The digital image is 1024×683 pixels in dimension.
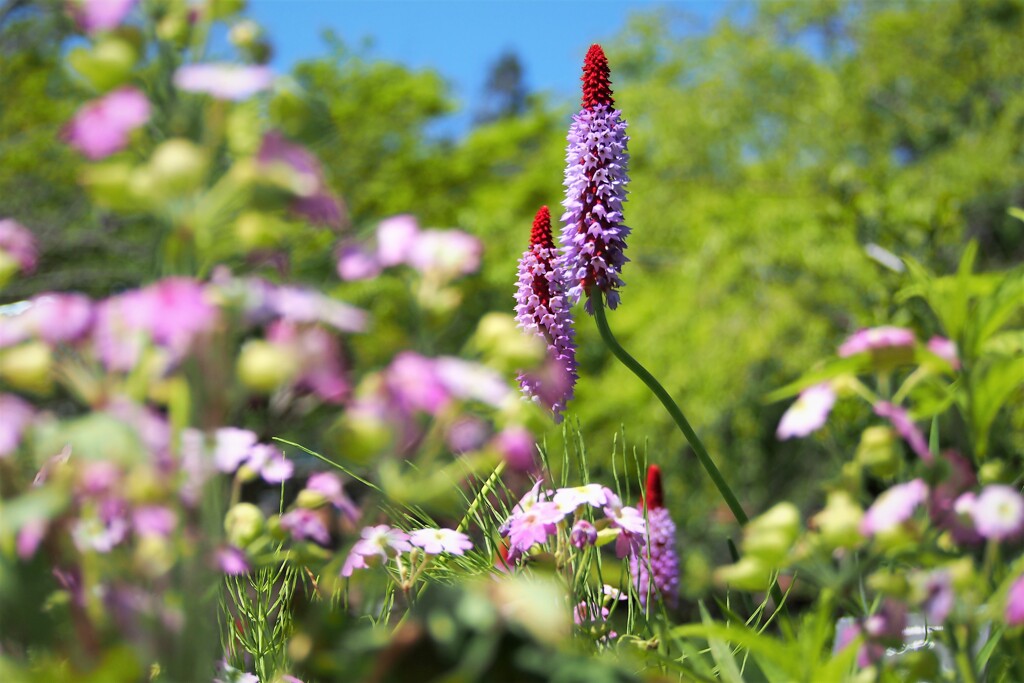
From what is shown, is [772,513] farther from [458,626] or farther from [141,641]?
[141,641]

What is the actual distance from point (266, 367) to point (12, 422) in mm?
207

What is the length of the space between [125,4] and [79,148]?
12 cm

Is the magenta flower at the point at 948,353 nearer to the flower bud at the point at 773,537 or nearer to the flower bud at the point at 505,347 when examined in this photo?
the flower bud at the point at 773,537

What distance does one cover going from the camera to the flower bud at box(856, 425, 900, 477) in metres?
0.77

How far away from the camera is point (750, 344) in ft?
26.6

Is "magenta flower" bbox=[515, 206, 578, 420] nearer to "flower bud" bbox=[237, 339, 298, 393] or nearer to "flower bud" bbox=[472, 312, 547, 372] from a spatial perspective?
"flower bud" bbox=[472, 312, 547, 372]

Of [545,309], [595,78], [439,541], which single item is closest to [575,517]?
[439,541]

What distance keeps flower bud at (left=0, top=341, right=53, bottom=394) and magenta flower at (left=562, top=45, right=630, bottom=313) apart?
0.93 m

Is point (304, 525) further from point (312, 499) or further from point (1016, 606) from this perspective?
point (1016, 606)

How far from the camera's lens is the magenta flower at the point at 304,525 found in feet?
2.77

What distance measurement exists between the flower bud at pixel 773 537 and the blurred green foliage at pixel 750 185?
20.4ft

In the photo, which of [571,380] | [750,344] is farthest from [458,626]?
[750,344]

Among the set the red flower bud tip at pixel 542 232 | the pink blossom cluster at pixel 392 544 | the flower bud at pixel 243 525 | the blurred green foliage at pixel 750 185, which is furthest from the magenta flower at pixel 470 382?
the blurred green foliage at pixel 750 185

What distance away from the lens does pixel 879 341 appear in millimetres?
773
